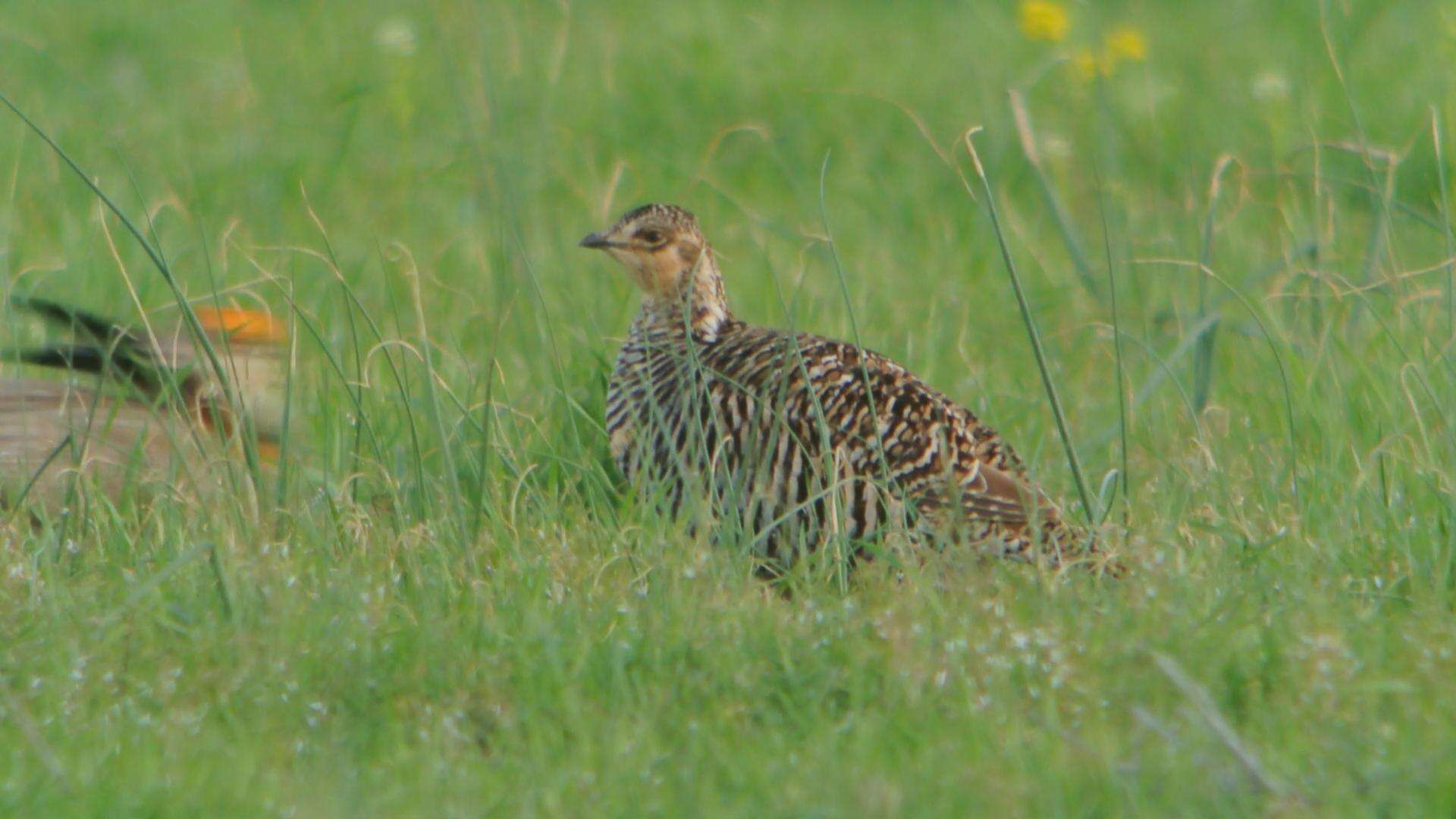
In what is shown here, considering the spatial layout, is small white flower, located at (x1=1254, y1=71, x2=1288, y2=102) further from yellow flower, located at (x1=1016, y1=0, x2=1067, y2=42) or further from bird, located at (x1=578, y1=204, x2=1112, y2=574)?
bird, located at (x1=578, y1=204, x2=1112, y2=574)

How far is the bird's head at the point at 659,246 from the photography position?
514 cm

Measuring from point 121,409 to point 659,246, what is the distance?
137cm

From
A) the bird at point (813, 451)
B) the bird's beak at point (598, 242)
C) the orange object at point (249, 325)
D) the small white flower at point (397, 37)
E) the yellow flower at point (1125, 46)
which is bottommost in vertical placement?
the orange object at point (249, 325)

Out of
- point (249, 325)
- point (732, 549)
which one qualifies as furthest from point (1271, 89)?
point (732, 549)

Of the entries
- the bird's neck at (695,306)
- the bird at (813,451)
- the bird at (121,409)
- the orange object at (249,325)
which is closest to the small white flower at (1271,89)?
the bird's neck at (695,306)

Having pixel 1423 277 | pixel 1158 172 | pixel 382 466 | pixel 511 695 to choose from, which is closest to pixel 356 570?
pixel 382 466

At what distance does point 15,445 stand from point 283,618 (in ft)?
5.19

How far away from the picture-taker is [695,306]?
516cm

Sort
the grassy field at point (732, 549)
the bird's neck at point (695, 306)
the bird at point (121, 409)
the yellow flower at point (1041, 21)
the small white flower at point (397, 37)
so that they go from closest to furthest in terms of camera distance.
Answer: the grassy field at point (732, 549) → the bird at point (121, 409) → the bird's neck at point (695, 306) → the yellow flower at point (1041, 21) → the small white flower at point (397, 37)

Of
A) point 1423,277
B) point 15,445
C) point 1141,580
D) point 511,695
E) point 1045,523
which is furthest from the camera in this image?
point 1423,277

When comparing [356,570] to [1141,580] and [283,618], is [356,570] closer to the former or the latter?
[283,618]

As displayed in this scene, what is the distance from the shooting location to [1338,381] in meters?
4.70

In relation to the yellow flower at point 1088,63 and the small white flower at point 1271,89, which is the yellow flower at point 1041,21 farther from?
the small white flower at point 1271,89

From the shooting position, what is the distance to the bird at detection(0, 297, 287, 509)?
4.28 m
